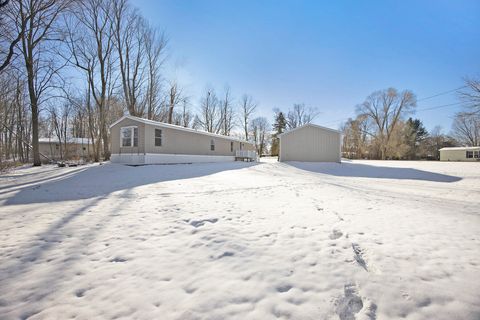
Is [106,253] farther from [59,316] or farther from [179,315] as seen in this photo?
[179,315]

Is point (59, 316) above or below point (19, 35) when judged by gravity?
below

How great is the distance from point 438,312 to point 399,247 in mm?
1278

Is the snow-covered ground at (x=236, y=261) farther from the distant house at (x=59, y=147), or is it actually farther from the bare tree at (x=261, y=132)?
the bare tree at (x=261, y=132)

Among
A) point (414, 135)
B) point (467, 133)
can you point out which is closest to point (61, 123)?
point (414, 135)

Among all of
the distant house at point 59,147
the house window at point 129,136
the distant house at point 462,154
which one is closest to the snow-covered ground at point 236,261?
the house window at point 129,136

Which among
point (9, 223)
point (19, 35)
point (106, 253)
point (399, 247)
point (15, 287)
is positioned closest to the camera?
point (15, 287)

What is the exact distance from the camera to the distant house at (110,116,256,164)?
1345 cm

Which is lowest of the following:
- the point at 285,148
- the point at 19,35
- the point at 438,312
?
the point at 438,312

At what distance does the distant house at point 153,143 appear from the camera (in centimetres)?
1345

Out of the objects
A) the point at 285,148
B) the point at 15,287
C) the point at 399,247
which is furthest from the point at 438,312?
the point at 285,148

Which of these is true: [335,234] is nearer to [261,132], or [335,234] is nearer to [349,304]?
[349,304]

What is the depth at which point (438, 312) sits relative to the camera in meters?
1.76

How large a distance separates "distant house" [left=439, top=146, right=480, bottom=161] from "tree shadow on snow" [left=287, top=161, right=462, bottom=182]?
92.2ft

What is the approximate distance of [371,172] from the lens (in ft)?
44.6
